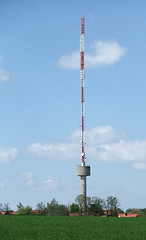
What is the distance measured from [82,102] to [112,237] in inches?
2503

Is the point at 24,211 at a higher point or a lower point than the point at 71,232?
higher

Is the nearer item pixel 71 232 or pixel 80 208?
pixel 71 232

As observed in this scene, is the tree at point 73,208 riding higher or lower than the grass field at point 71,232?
higher

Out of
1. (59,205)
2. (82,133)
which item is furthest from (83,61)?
(59,205)

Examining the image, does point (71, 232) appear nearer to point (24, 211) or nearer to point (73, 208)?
point (24, 211)

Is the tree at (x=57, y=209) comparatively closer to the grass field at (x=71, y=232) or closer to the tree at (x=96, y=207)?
the tree at (x=96, y=207)

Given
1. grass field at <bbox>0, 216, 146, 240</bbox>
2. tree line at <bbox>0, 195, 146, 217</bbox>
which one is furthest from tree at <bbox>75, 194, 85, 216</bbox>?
grass field at <bbox>0, 216, 146, 240</bbox>

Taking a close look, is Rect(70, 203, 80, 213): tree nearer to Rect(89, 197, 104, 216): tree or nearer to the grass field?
Rect(89, 197, 104, 216): tree

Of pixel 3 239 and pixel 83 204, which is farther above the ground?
pixel 83 204

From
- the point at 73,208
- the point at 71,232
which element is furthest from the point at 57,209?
the point at 71,232

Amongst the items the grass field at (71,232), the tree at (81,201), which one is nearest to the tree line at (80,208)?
the tree at (81,201)

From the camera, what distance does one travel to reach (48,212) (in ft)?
441

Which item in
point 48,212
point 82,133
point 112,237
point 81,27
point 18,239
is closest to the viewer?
point 18,239

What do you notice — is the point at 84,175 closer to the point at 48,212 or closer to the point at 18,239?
the point at 48,212
